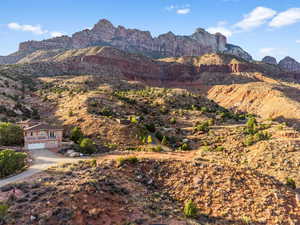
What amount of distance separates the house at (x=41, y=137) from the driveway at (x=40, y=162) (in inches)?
40.0

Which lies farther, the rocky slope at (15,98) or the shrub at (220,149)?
the rocky slope at (15,98)

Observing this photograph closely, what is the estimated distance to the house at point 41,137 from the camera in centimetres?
2548

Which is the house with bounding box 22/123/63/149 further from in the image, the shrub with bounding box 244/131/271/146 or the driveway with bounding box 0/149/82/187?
the shrub with bounding box 244/131/271/146

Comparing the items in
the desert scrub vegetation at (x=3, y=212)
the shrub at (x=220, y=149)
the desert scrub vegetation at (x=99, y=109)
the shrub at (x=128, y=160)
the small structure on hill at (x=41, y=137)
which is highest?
the desert scrub vegetation at (x=99, y=109)

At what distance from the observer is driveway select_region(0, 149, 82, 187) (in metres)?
17.4

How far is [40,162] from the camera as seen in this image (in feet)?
69.6

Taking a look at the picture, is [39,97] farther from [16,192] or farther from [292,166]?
[292,166]

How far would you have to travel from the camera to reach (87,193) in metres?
14.8

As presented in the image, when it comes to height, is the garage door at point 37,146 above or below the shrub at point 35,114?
below

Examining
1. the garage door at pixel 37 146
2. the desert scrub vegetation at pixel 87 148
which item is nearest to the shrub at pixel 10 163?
the garage door at pixel 37 146

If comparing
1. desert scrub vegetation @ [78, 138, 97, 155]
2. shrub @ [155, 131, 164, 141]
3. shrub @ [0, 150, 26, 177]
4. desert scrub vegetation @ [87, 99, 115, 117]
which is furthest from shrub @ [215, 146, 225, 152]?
shrub @ [0, 150, 26, 177]

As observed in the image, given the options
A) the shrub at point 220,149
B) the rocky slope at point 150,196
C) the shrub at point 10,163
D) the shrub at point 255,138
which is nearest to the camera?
the rocky slope at point 150,196

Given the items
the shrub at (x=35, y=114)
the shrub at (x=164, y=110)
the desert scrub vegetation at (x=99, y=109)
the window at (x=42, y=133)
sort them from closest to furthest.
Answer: the window at (x=42, y=133) → the desert scrub vegetation at (x=99, y=109) → the shrub at (x=35, y=114) → the shrub at (x=164, y=110)

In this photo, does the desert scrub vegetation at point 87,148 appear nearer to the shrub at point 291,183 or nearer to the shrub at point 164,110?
the shrub at point 291,183
